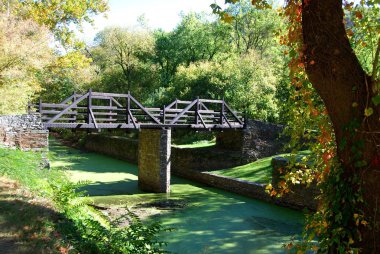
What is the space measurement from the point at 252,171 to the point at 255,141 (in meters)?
2.72

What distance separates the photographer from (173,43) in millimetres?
29391

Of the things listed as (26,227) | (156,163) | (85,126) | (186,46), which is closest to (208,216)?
(156,163)

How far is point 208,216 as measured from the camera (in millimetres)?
12625

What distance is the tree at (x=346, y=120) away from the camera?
8.96 feet

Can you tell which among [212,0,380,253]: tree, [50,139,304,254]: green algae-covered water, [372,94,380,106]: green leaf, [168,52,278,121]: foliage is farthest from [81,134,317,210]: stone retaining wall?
[372,94,380,106]: green leaf

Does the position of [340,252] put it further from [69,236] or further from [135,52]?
[135,52]

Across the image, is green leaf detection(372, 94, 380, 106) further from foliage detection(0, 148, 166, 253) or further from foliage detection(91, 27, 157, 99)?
foliage detection(91, 27, 157, 99)

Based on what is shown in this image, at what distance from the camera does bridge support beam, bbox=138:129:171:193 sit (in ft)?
53.1

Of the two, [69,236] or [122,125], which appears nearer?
[69,236]

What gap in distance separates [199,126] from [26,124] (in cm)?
808

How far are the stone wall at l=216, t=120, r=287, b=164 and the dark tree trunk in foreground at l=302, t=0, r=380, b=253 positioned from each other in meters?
16.6

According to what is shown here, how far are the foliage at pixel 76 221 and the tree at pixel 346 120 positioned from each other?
2.76 metres

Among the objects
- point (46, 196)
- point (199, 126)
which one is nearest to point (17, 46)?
point (199, 126)

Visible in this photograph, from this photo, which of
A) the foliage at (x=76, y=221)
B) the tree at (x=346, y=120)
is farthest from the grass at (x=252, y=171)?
the tree at (x=346, y=120)
